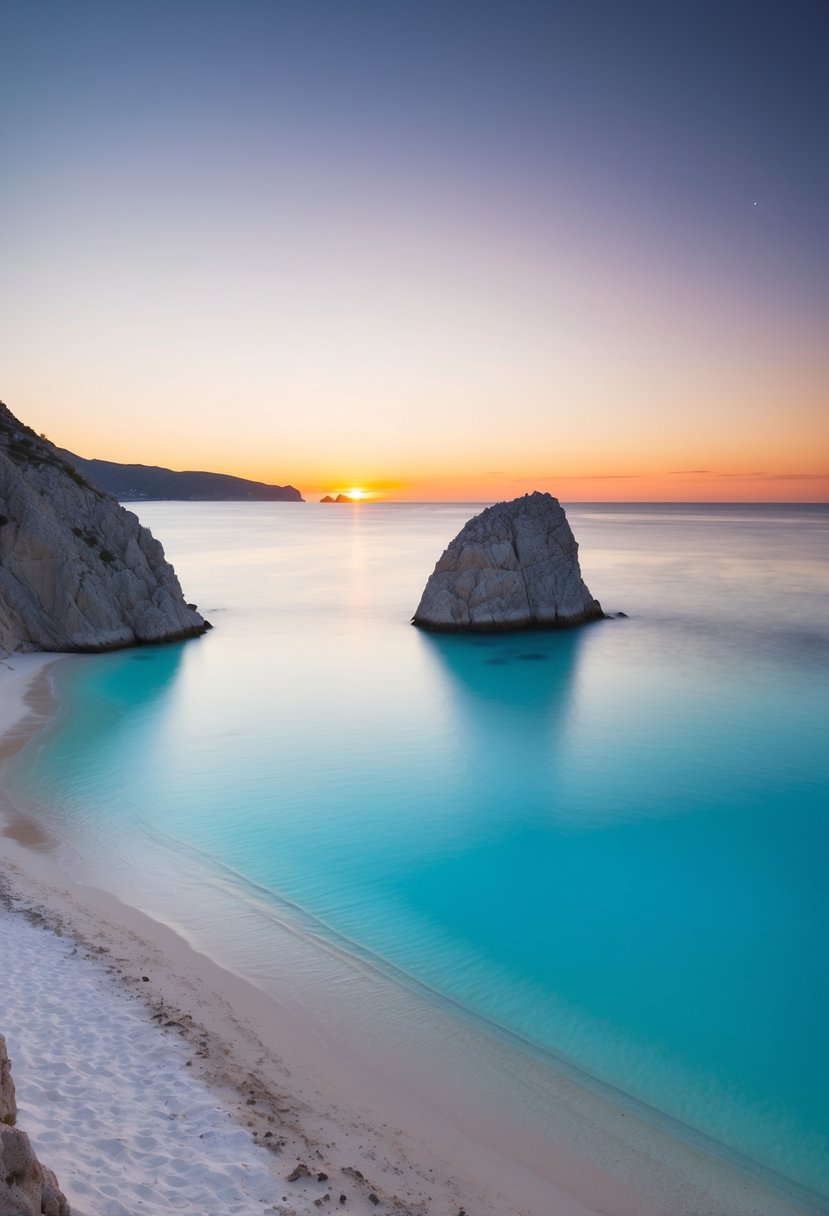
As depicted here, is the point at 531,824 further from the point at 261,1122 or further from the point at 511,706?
the point at 261,1122

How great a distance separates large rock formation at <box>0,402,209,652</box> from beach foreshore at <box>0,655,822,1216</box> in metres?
26.0

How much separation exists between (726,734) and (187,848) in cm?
1943

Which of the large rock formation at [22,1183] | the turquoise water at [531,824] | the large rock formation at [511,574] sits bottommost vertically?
the turquoise water at [531,824]

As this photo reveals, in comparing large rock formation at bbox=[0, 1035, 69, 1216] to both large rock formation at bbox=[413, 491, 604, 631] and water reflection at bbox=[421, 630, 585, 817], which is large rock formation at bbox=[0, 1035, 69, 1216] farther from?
large rock formation at bbox=[413, 491, 604, 631]

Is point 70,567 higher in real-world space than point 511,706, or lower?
higher

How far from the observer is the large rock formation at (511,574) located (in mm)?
42875

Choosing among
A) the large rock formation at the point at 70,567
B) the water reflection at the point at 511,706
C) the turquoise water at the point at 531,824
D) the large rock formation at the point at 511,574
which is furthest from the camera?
the large rock formation at the point at 511,574

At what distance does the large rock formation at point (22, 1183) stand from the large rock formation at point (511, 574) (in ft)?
125

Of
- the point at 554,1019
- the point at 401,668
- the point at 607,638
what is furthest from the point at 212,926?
the point at 607,638

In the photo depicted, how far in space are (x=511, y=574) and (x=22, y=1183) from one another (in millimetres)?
39465

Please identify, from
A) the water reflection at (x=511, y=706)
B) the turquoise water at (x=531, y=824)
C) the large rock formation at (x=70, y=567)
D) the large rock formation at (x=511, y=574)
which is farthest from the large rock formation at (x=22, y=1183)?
the large rock formation at (x=511, y=574)

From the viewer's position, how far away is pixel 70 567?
35062 mm

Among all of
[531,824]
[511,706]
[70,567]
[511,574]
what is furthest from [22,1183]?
[511,574]

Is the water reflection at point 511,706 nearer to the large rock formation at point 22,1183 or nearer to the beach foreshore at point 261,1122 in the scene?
the beach foreshore at point 261,1122
